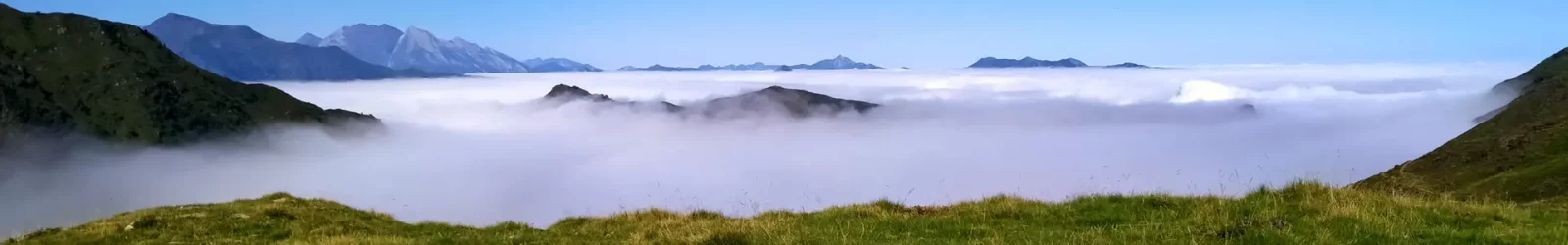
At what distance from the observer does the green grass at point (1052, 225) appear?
36.2 feet

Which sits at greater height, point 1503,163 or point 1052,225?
point 1052,225

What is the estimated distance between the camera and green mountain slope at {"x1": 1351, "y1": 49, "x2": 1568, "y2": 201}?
95.2m

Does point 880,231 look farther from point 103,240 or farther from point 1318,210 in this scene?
point 103,240

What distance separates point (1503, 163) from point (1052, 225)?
149 meters

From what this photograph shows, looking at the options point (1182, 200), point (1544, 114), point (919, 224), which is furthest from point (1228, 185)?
point (1544, 114)

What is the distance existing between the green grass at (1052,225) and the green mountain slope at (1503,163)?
8468 centimetres

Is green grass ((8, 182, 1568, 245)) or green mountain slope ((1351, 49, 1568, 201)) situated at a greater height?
green grass ((8, 182, 1568, 245))

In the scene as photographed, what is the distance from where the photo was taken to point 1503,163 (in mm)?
124938

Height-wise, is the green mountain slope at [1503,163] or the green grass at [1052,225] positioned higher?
the green grass at [1052,225]

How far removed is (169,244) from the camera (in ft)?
55.3

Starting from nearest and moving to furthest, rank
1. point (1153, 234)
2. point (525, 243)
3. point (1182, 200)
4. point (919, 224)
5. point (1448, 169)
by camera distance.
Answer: point (1153, 234)
point (919, 224)
point (1182, 200)
point (525, 243)
point (1448, 169)

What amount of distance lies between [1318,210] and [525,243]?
13.0 metres

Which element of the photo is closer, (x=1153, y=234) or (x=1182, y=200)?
(x=1153, y=234)

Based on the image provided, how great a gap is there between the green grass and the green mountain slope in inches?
3334
